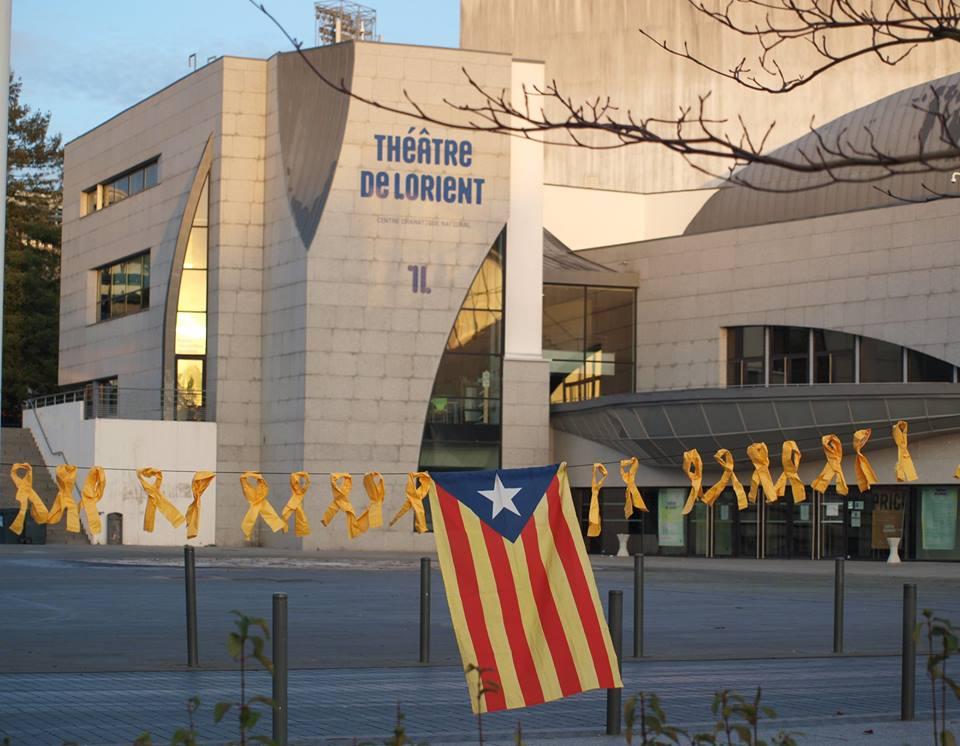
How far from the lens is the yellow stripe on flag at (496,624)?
8242mm

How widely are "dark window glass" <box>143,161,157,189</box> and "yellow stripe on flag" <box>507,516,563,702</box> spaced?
48.3 metres

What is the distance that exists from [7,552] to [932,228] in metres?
27.8

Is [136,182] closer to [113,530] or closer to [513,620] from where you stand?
[113,530]

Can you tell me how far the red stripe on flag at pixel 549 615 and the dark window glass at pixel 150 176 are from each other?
48240 millimetres

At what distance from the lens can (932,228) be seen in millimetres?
45875

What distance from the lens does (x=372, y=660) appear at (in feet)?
47.0

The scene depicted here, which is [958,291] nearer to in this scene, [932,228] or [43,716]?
[932,228]

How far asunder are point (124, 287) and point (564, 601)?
50374 millimetres

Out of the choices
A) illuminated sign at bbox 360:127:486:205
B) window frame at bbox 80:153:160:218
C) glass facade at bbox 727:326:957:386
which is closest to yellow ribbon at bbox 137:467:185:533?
illuminated sign at bbox 360:127:486:205

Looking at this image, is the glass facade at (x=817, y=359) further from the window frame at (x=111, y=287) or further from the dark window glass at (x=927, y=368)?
the window frame at (x=111, y=287)

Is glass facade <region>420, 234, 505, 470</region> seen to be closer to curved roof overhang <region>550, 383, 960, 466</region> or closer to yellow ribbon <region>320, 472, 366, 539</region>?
curved roof overhang <region>550, 383, 960, 466</region>

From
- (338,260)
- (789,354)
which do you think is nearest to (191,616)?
(338,260)

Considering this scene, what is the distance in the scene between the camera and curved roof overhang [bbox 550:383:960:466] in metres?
43.1

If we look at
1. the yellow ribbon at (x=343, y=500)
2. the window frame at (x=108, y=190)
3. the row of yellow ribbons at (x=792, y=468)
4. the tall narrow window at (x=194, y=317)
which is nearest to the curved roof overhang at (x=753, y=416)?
the row of yellow ribbons at (x=792, y=468)
